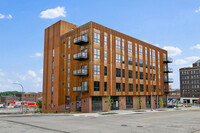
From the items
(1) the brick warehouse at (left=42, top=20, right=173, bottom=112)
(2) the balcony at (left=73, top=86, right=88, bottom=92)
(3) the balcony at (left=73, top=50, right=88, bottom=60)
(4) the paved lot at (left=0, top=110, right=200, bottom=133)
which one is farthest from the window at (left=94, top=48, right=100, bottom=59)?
(4) the paved lot at (left=0, top=110, right=200, bottom=133)

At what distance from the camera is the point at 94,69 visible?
4088cm

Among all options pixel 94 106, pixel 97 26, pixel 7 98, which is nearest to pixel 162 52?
pixel 97 26

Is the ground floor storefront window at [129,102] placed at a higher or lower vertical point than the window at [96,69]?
lower

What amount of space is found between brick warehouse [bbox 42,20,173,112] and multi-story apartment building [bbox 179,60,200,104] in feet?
212

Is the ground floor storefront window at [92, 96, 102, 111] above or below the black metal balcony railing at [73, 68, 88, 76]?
below

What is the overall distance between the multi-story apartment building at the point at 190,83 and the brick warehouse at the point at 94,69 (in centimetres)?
6453

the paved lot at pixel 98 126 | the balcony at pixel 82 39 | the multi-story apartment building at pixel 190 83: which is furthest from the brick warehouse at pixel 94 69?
the multi-story apartment building at pixel 190 83

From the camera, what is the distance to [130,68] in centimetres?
5106

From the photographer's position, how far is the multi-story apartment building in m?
114

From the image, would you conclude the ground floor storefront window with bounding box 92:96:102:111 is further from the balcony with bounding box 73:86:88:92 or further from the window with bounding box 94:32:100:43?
the window with bounding box 94:32:100:43

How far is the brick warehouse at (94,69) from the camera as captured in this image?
4116cm

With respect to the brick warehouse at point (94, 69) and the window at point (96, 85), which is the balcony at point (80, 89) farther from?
the window at point (96, 85)

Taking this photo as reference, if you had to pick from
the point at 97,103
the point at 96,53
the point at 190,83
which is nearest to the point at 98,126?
the point at 97,103

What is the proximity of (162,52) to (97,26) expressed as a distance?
32962 millimetres
